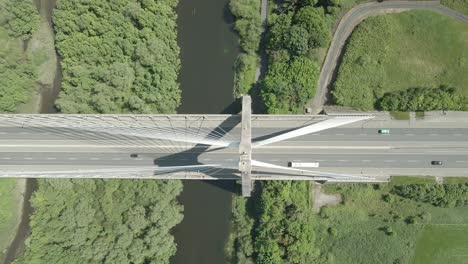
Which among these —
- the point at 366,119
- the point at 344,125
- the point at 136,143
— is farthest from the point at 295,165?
the point at 136,143

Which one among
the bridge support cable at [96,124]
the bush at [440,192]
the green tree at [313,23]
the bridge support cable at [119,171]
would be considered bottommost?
the bush at [440,192]

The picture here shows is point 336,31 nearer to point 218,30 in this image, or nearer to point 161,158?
point 218,30

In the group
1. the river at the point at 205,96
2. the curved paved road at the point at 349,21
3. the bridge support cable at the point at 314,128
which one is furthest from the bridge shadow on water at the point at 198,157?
the curved paved road at the point at 349,21

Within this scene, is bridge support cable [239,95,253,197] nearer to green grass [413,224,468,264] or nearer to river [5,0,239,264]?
river [5,0,239,264]

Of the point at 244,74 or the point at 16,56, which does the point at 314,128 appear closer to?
the point at 244,74

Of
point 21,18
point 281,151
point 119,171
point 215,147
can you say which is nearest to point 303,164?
point 281,151

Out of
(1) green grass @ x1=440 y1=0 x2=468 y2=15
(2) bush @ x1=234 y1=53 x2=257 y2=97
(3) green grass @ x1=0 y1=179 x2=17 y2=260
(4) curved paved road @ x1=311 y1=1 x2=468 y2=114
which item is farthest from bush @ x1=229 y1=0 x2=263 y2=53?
(3) green grass @ x1=0 y1=179 x2=17 y2=260

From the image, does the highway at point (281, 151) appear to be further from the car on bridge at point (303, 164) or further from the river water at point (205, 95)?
the river water at point (205, 95)
